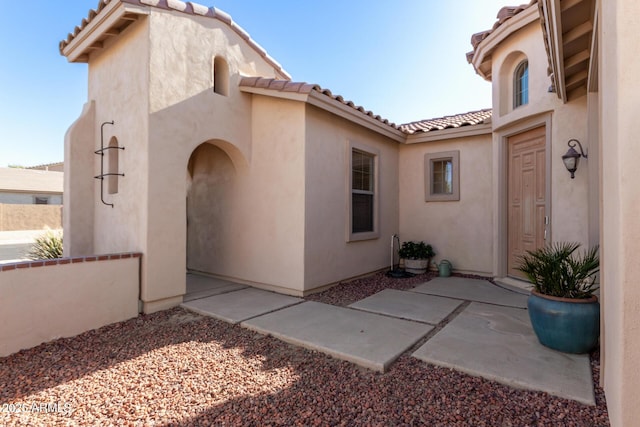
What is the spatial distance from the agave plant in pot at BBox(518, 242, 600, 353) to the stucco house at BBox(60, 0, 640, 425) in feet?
4.63

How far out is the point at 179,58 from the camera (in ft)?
17.5

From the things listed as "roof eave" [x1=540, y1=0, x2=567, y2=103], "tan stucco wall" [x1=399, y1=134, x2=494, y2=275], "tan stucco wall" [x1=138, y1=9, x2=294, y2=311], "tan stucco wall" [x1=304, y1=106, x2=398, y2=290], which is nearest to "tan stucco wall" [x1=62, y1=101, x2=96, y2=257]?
"tan stucco wall" [x1=138, y1=9, x2=294, y2=311]

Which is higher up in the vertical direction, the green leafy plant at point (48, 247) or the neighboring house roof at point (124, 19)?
the neighboring house roof at point (124, 19)

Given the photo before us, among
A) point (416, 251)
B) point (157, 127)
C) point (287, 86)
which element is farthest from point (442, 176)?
point (157, 127)

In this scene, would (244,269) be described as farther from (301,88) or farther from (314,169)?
(301,88)

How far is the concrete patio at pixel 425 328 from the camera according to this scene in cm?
310

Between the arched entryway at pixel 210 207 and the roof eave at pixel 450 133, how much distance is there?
4.91 meters

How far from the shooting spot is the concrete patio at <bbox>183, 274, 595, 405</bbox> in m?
3.10

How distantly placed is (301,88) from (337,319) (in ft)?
12.9

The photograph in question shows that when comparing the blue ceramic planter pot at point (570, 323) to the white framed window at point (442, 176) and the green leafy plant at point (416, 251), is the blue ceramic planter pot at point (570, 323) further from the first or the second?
the white framed window at point (442, 176)

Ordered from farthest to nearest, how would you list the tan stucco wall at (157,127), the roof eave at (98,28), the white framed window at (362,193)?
the white framed window at (362,193)
the tan stucco wall at (157,127)
the roof eave at (98,28)

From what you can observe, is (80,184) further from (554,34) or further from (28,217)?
(28,217)

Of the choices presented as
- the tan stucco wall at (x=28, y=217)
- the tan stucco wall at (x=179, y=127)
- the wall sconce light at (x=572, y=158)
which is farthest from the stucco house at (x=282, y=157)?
the tan stucco wall at (x=28, y=217)

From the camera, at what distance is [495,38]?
6.54 metres
